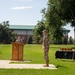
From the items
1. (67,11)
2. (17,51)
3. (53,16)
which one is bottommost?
(17,51)

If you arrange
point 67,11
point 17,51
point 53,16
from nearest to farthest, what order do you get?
point 17,51 → point 67,11 → point 53,16

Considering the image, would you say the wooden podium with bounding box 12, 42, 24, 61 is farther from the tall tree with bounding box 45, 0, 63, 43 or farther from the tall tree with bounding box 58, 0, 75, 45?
the tall tree with bounding box 45, 0, 63, 43

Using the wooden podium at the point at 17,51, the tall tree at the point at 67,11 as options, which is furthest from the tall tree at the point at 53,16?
the wooden podium at the point at 17,51

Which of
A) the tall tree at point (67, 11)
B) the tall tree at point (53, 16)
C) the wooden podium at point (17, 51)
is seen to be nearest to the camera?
the wooden podium at point (17, 51)

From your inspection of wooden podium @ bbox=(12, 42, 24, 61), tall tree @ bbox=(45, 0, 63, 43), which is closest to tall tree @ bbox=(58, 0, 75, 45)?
tall tree @ bbox=(45, 0, 63, 43)

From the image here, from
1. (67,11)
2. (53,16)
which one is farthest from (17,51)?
(53,16)

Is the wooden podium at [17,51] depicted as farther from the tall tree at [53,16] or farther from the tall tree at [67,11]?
the tall tree at [53,16]

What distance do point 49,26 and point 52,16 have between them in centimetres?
335

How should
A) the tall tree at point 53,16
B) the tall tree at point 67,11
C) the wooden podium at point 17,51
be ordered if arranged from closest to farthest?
the wooden podium at point 17,51 < the tall tree at point 67,11 < the tall tree at point 53,16

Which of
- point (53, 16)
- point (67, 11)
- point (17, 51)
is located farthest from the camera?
point (53, 16)

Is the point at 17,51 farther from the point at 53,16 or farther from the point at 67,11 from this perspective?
the point at 53,16

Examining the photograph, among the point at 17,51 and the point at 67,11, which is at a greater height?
the point at 67,11

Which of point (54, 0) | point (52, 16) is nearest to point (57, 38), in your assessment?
point (52, 16)

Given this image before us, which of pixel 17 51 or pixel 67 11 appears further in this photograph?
pixel 67 11
